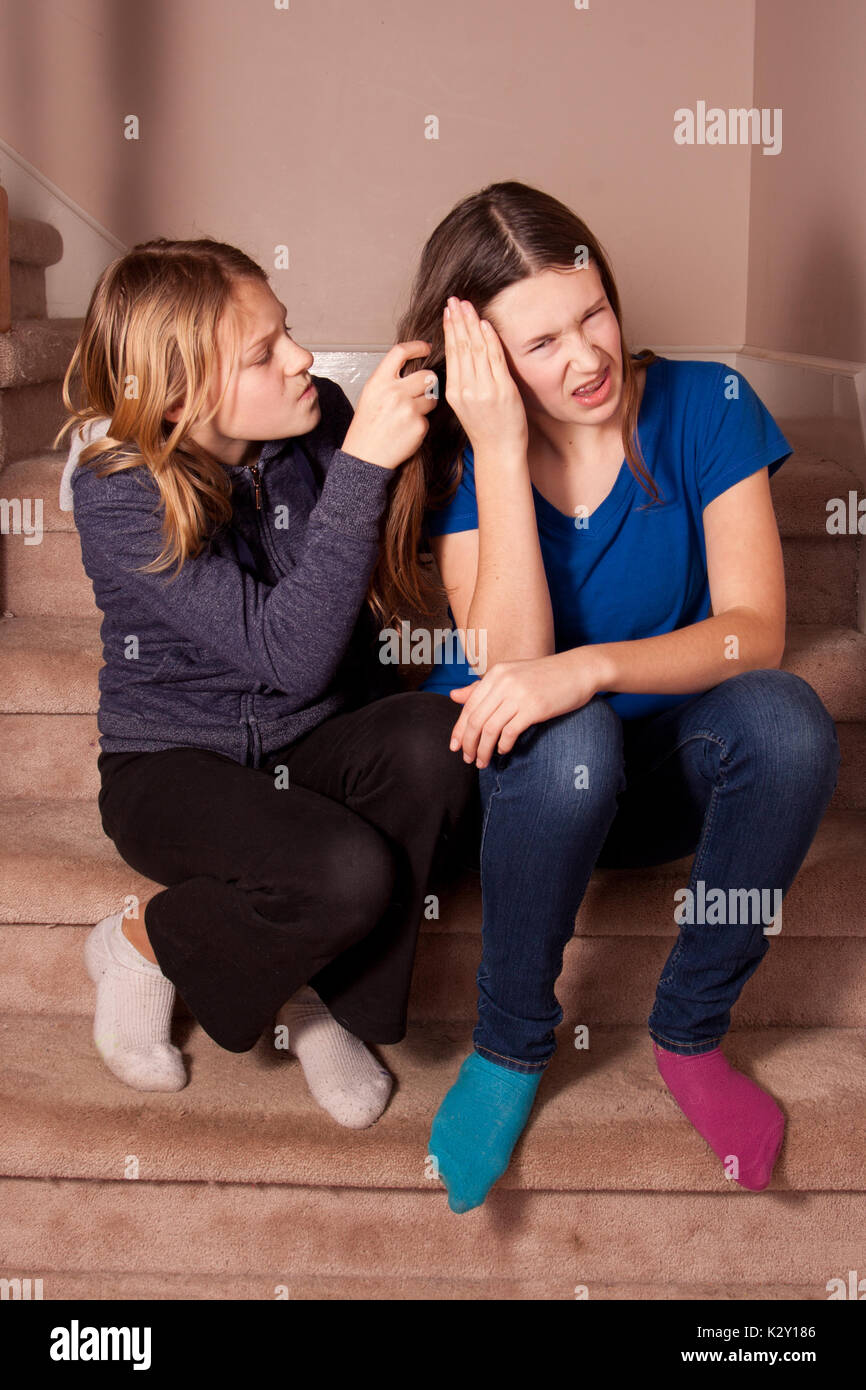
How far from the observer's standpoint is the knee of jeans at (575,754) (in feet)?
3.37

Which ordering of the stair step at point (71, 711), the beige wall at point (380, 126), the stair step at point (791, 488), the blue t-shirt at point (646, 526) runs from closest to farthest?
the blue t-shirt at point (646, 526), the stair step at point (71, 711), the stair step at point (791, 488), the beige wall at point (380, 126)

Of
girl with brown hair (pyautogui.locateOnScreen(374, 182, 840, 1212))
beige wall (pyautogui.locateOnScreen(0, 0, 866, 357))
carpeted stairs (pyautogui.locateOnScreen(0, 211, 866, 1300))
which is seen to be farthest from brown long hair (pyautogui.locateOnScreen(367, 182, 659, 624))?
beige wall (pyautogui.locateOnScreen(0, 0, 866, 357))

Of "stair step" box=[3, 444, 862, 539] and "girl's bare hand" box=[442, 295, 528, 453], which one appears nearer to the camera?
"girl's bare hand" box=[442, 295, 528, 453]

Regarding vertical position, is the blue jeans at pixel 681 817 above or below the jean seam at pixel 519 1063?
above

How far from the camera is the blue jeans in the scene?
1037mm

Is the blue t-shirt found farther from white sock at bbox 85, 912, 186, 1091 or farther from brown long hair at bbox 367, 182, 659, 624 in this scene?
white sock at bbox 85, 912, 186, 1091

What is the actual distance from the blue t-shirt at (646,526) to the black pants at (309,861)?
0.17 meters

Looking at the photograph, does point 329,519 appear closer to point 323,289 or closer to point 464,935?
point 464,935

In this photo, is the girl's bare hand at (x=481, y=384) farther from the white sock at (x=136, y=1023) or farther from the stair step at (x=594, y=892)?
the white sock at (x=136, y=1023)

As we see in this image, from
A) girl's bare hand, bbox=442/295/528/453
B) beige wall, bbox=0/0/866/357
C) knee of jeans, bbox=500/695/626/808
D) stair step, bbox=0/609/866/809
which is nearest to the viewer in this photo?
knee of jeans, bbox=500/695/626/808

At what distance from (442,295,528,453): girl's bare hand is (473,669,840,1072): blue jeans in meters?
0.28

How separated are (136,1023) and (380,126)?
74.7 inches

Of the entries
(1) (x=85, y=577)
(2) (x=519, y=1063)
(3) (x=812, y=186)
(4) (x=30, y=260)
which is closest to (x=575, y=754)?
(2) (x=519, y=1063)

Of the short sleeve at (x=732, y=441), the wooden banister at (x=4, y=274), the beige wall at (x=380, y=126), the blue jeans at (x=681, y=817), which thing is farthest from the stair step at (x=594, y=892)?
the beige wall at (x=380, y=126)
